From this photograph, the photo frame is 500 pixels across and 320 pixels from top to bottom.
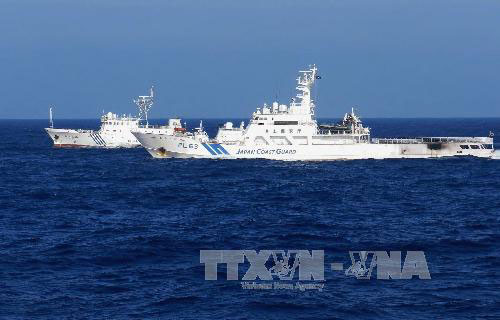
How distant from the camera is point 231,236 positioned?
34719 millimetres

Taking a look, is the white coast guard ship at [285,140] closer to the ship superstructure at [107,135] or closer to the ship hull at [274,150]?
the ship hull at [274,150]

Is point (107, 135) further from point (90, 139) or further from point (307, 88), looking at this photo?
point (307, 88)

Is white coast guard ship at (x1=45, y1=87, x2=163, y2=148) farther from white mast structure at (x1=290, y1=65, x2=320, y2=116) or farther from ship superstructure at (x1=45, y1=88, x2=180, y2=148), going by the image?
Result: white mast structure at (x1=290, y1=65, x2=320, y2=116)

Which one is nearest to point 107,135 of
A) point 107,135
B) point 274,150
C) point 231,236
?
point 107,135

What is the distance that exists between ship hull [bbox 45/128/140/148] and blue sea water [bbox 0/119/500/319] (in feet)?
125

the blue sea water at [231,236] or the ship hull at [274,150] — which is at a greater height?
the ship hull at [274,150]

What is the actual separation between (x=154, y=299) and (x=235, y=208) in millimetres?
21007

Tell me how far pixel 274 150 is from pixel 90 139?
4270 centimetres

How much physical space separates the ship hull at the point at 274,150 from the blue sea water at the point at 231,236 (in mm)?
5929

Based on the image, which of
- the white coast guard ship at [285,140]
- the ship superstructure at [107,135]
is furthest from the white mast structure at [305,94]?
the ship superstructure at [107,135]

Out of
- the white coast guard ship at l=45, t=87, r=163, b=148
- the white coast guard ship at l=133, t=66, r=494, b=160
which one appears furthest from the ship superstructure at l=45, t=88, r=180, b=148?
the white coast guard ship at l=133, t=66, r=494, b=160

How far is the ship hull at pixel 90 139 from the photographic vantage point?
352 feet

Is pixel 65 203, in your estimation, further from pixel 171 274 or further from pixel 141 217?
pixel 171 274

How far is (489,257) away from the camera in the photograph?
30250 millimetres
